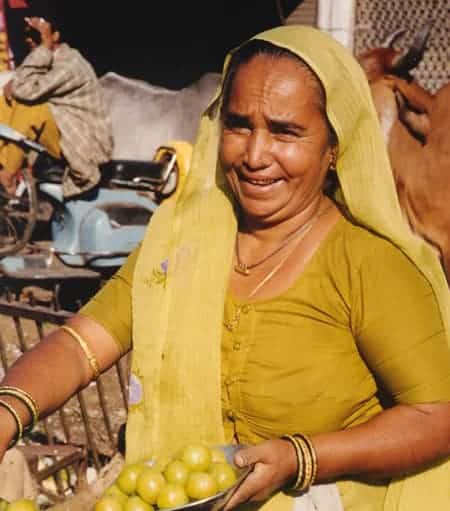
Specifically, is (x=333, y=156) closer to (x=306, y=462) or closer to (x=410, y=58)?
(x=306, y=462)

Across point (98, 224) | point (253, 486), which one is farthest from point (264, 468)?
point (98, 224)

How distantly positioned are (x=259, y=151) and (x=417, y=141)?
285 centimetres

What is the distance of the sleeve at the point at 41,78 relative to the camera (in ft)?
24.6

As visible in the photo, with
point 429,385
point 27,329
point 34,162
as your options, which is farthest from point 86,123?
point 429,385

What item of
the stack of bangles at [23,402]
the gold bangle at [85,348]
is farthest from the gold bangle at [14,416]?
the gold bangle at [85,348]

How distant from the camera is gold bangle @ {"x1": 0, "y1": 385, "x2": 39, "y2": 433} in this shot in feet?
6.30

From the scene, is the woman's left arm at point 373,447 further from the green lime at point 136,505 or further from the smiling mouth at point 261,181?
the smiling mouth at point 261,181

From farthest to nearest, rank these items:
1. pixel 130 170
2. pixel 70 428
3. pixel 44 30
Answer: pixel 44 30 < pixel 130 170 < pixel 70 428

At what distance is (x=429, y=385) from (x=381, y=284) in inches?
9.7

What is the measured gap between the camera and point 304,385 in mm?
1846

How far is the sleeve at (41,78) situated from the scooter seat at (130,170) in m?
1.12

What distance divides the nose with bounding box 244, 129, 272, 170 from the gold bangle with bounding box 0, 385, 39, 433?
772mm

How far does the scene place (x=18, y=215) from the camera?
6.91m

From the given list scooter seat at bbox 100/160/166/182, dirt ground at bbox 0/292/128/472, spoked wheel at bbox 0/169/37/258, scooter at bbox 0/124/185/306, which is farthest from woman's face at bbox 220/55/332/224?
spoked wheel at bbox 0/169/37/258
